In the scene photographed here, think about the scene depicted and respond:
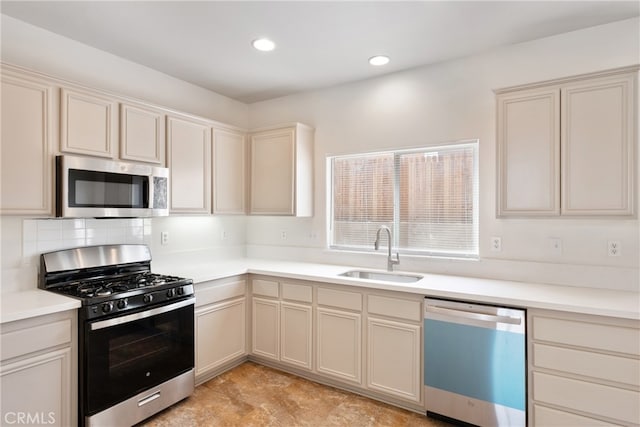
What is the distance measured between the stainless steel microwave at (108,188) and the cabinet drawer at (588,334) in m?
2.73

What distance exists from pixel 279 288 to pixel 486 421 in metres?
1.78

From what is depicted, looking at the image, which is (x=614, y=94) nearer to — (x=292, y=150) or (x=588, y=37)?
(x=588, y=37)

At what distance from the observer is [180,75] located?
→ 3.23 m

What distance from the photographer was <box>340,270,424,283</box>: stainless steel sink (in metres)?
2.98

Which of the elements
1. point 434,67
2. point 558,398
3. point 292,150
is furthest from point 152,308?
point 434,67

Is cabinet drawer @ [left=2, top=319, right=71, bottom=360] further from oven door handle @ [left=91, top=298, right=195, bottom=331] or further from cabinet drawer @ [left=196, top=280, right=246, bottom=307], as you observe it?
cabinet drawer @ [left=196, top=280, right=246, bottom=307]

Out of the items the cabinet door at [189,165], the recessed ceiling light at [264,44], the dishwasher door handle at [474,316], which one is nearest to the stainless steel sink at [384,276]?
the dishwasher door handle at [474,316]

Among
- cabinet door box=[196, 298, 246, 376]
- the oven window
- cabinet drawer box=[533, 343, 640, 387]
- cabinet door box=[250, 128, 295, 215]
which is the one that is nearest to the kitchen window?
cabinet door box=[250, 128, 295, 215]

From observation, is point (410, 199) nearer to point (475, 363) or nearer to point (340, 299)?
point (340, 299)

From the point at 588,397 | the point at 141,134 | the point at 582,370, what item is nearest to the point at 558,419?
the point at 588,397

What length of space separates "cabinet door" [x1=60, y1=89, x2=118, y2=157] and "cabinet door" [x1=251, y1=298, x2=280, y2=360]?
1.73 metres

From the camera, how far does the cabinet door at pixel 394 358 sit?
2461mm

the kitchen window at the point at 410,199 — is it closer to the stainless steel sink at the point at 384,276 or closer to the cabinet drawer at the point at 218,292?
the stainless steel sink at the point at 384,276

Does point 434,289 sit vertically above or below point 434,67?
below
